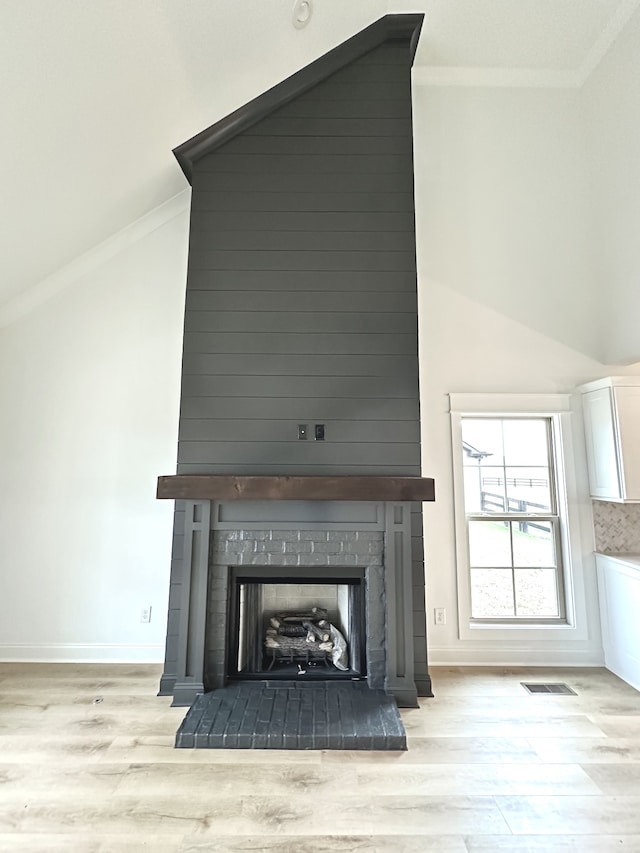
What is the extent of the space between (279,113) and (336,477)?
2.69 metres

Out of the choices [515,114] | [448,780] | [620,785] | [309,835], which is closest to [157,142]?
[515,114]

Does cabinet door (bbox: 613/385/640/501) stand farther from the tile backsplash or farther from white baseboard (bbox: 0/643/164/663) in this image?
white baseboard (bbox: 0/643/164/663)

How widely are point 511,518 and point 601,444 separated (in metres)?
0.85

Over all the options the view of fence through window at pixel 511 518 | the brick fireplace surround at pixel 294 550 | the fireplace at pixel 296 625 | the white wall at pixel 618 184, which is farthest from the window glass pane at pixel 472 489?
the white wall at pixel 618 184

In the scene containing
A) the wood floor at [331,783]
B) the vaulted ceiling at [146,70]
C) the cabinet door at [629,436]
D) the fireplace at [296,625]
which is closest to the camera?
the wood floor at [331,783]

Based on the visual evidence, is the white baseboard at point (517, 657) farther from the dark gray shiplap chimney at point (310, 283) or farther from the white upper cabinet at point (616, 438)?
the white upper cabinet at point (616, 438)

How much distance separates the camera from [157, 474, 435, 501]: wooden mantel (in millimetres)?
2643

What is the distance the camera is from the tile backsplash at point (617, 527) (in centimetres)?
323

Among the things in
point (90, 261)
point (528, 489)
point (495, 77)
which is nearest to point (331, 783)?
point (528, 489)

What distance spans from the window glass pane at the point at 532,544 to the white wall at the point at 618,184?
4.69ft

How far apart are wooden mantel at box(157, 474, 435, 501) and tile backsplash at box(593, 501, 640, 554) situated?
160 centimetres

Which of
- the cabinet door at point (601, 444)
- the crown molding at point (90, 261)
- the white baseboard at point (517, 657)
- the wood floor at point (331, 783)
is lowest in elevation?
the wood floor at point (331, 783)

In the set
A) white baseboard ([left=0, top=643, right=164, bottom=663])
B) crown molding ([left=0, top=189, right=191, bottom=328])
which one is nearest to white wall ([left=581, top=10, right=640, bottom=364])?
crown molding ([left=0, top=189, right=191, bottom=328])

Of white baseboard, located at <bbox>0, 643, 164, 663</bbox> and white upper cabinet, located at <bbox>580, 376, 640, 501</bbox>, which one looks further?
white baseboard, located at <bbox>0, 643, 164, 663</bbox>
